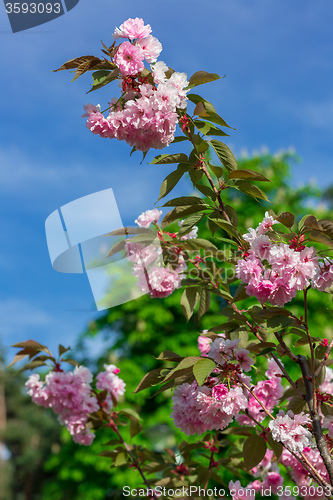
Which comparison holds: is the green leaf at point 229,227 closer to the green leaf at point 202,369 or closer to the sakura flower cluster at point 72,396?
the green leaf at point 202,369

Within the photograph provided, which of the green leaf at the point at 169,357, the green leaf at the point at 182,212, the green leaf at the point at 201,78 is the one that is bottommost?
the green leaf at the point at 169,357

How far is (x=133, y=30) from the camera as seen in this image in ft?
4.97

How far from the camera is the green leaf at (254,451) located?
1.63 m

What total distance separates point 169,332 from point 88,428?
28.7ft

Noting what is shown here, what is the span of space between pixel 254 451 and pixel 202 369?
0.52m

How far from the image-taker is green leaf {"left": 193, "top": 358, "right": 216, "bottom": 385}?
1311 millimetres

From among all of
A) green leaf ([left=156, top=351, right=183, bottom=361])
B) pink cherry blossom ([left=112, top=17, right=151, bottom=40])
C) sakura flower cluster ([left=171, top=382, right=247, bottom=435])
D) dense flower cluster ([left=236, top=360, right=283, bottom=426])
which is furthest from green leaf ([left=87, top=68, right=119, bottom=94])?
dense flower cluster ([left=236, top=360, right=283, bottom=426])

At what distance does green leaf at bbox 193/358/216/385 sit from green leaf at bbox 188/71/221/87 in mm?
939

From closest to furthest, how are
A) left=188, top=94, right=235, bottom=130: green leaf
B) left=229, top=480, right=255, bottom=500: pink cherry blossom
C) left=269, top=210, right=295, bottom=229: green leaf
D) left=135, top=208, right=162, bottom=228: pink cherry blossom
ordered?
left=269, top=210, right=295, bottom=229: green leaf
left=188, top=94, right=235, bottom=130: green leaf
left=229, top=480, right=255, bottom=500: pink cherry blossom
left=135, top=208, right=162, bottom=228: pink cherry blossom

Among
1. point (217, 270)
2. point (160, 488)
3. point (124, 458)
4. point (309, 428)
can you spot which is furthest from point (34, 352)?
point (309, 428)

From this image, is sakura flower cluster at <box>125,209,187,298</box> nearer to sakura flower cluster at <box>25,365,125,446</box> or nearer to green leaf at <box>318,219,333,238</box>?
green leaf at <box>318,219,333,238</box>

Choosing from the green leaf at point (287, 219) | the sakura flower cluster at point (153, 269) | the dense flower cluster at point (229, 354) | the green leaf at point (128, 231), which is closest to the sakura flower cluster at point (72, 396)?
the sakura flower cluster at point (153, 269)

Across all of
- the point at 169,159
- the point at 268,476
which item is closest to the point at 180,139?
the point at 169,159

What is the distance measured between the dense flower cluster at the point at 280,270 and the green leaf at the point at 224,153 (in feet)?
0.99
